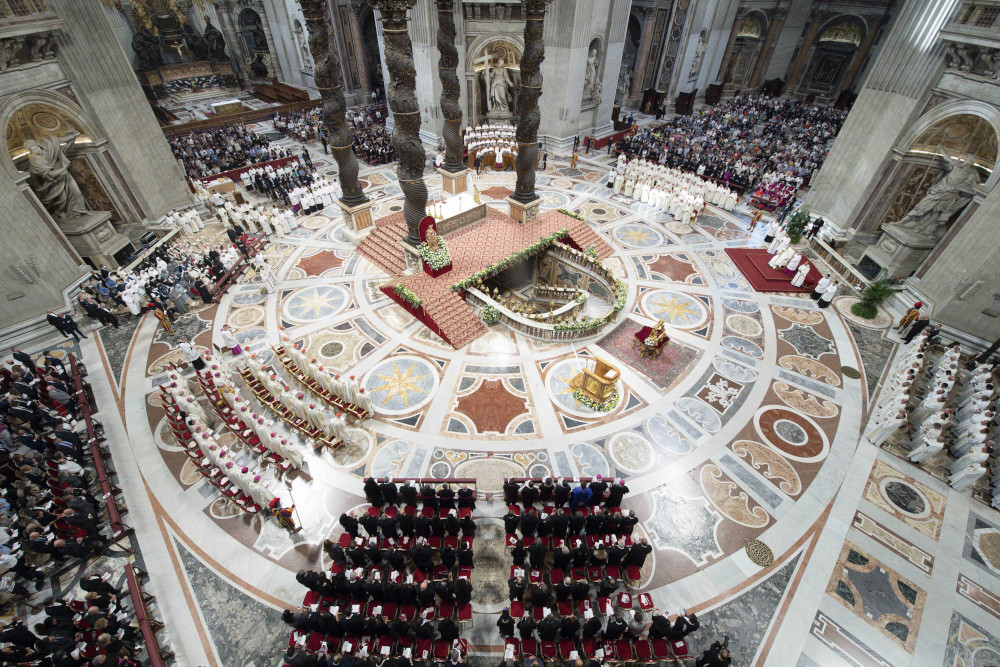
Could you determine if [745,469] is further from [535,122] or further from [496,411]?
[535,122]

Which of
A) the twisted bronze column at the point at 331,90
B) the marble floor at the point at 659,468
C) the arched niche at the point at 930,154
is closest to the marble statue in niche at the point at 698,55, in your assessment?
the arched niche at the point at 930,154

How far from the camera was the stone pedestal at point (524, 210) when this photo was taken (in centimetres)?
1784

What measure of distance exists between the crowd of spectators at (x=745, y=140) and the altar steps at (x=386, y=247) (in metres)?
17.1

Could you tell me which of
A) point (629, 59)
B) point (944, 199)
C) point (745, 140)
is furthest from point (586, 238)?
point (629, 59)

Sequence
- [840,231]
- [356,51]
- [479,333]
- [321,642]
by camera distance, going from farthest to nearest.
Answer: [356,51], [840,231], [479,333], [321,642]

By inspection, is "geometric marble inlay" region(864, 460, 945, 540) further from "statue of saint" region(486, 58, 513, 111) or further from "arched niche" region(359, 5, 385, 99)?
"arched niche" region(359, 5, 385, 99)

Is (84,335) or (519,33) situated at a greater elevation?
(519,33)

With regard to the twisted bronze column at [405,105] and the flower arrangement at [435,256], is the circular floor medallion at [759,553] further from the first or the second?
the twisted bronze column at [405,105]

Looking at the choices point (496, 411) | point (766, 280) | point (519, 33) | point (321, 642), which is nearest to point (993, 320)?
point (766, 280)

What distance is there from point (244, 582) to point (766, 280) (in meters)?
18.8

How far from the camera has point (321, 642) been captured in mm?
7230

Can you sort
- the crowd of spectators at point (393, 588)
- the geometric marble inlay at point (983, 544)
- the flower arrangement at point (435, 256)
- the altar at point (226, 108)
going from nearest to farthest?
the crowd of spectators at point (393, 588)
the geometric marble inlay at point (983, 544)
the flower arrangement at point (435, 256)
the altar at point (226, 108)

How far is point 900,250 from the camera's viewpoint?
15.6 m

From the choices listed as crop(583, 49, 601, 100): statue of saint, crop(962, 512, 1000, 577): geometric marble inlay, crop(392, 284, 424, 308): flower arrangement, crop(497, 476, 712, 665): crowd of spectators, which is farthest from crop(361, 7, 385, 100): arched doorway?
crop(962, 512, 1000, 577): geometric marble inlay
